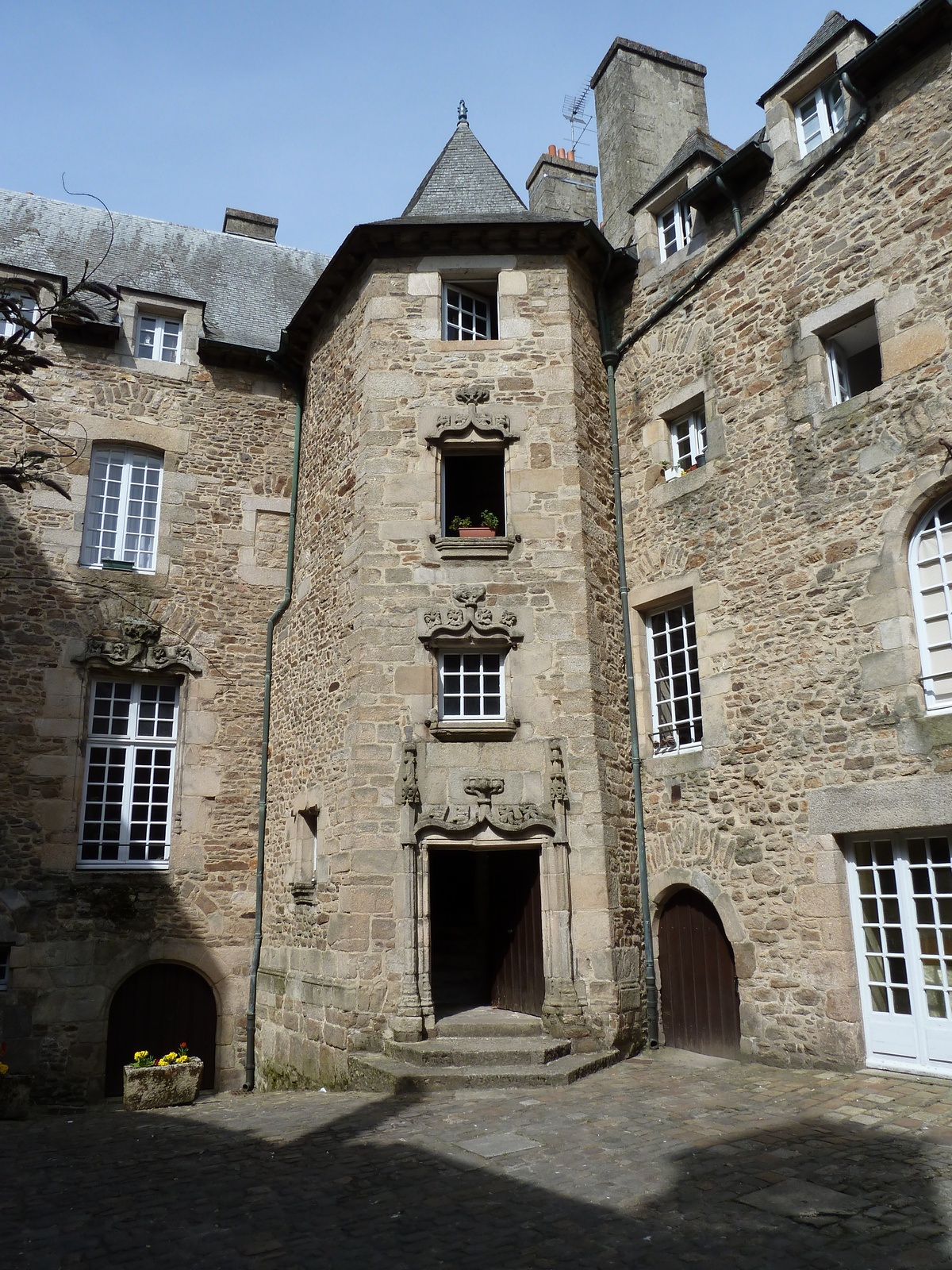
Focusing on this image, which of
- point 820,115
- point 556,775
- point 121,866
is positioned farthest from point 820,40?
point 121,866

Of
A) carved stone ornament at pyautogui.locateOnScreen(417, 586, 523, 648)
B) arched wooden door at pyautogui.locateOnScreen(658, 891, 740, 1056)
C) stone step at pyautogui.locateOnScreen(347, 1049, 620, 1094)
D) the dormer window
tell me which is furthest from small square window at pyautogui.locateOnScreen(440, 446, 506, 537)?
stone step at pyautogui.locateOnScreen(347, 1049, 620, 1094)

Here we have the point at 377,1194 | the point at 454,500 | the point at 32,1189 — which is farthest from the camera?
the point at 454,500

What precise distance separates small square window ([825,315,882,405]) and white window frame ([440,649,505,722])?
3934mm

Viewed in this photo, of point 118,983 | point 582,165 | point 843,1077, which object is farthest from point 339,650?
point 582,165

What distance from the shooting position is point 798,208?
29.1 ft

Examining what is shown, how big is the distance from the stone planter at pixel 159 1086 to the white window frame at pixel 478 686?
393cm

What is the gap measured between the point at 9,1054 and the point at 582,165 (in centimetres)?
1305

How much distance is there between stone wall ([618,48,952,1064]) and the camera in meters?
7.54

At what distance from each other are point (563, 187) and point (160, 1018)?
11.8 metres

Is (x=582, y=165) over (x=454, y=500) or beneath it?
over

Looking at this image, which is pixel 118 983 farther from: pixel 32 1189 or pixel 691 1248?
pixel 691 1248

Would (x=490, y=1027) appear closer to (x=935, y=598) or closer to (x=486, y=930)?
(x=486, y=930)

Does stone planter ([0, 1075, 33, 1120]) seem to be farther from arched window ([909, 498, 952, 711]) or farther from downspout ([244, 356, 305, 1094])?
arched window ([909, 498, 952, 711])

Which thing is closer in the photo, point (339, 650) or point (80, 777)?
point (339, 650)
